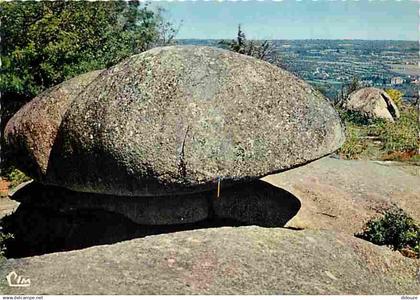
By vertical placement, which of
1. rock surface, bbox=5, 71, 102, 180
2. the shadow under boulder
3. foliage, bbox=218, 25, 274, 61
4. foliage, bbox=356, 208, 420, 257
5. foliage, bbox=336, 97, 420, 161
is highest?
foliage, bbox=218, 25, 274, 61

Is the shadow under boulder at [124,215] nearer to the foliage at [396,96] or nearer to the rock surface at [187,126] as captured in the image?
the rock surface at [187,126]

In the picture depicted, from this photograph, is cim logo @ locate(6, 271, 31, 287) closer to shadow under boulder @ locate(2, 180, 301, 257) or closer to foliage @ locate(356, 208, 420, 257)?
shadow under boulder @ locate(2, 180, 301, 257)

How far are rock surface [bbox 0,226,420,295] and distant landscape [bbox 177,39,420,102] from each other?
8514 millimetres

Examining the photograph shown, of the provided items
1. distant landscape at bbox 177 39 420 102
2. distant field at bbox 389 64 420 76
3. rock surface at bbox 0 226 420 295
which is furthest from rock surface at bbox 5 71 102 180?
distant field at bbox 389 64 420 76

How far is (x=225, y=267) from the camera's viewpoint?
9.96 metres

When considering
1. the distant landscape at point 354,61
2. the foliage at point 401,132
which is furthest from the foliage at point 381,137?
the distant landscape at point 354,61

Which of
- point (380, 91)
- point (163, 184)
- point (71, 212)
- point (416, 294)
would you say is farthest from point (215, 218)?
point (380, 91)

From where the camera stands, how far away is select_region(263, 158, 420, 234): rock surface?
45.2 ft

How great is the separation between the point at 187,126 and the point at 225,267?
2.41 meters

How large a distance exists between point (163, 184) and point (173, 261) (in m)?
1.58

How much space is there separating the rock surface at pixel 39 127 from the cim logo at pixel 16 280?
303cm

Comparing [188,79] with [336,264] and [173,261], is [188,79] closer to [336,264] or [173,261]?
[173,261]

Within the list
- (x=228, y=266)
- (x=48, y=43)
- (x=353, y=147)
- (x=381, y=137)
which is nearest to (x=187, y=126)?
(x=228, y=266)

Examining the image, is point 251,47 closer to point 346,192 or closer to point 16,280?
point 346,192
